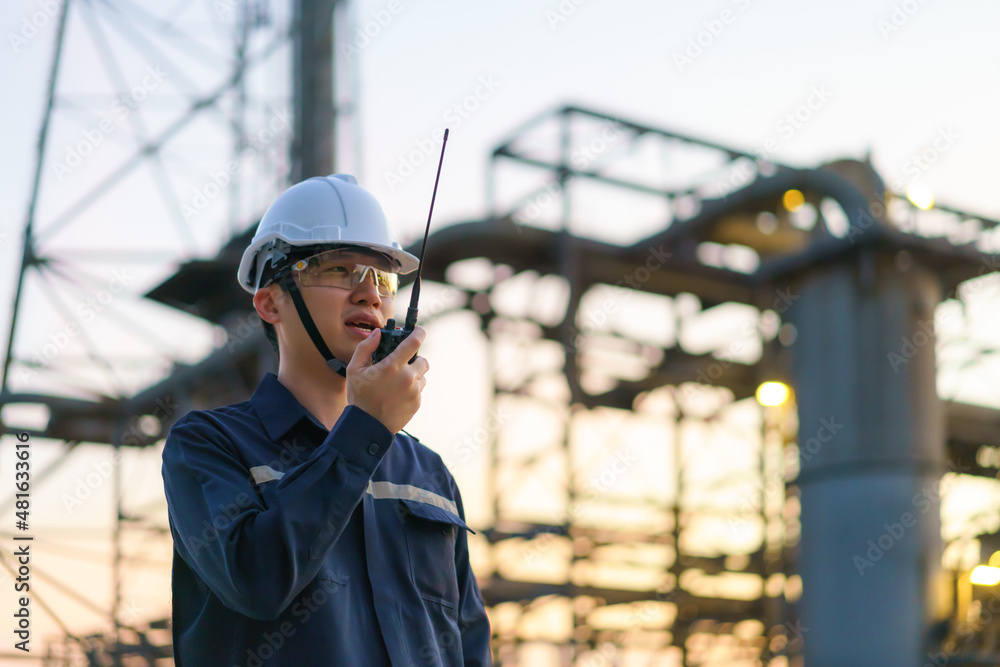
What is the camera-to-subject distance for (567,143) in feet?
49.9

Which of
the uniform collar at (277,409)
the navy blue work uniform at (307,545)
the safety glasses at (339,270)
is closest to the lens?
the navy blue work uniform at (307,545)

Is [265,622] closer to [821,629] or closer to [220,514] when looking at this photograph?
[220,514]

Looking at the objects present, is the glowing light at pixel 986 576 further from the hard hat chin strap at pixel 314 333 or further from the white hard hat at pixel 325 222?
the hard hat chin strap at pixel 314 333

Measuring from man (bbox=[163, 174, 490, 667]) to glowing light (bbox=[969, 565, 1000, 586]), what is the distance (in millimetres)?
9928

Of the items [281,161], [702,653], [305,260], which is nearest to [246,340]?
[281,161]

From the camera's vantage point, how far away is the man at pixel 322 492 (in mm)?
2086

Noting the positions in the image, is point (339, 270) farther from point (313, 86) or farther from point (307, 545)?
point (313, 86)

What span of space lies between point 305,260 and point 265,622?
0.86 meters

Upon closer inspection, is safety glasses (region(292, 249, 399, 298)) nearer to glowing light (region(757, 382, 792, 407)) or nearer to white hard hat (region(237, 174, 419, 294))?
white hard hat (region(237, 174, 419, 294))

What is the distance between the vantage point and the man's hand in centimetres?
217

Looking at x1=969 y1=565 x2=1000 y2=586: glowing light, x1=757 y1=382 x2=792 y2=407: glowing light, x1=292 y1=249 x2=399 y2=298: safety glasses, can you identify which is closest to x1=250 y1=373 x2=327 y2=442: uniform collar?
x1=292 y1=249 x2=399 y2=298: safety glasses

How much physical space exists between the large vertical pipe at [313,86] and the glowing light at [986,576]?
27.0 feet

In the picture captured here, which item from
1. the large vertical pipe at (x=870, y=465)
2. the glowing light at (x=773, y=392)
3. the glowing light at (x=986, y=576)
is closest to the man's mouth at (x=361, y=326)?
the large vertical pipe at (x=870, y=465)

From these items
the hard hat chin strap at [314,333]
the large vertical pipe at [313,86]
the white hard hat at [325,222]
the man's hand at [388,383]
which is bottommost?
the man's hand at [388,383]
